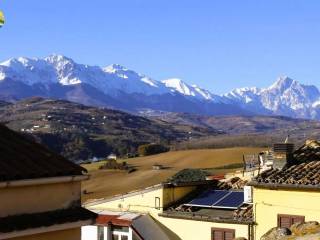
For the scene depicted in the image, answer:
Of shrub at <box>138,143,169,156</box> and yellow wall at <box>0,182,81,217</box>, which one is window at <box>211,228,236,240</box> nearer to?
yellow wall at <box>0,182,81,217</box>

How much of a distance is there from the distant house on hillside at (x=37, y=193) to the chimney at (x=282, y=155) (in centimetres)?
1319

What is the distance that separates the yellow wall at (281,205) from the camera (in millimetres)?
20109

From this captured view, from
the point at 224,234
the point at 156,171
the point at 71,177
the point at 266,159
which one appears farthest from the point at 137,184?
the point at 71,177

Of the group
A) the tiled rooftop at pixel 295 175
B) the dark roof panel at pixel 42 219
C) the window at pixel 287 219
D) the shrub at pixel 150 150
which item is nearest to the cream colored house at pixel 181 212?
the window at pixel 287 219

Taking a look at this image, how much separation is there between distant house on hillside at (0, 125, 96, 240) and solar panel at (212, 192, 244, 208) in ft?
47.6

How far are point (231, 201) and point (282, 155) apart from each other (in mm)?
3207

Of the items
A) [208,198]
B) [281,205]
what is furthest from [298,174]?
[208,198]

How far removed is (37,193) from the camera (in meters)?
9.59

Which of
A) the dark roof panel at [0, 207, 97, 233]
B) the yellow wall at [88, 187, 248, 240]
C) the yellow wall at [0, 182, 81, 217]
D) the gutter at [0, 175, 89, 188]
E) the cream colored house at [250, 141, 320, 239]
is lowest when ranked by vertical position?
the yellow wall at [88, 187, 248, 240]

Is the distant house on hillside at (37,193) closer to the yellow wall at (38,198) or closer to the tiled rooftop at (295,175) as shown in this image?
the yellow wall at (38,198)

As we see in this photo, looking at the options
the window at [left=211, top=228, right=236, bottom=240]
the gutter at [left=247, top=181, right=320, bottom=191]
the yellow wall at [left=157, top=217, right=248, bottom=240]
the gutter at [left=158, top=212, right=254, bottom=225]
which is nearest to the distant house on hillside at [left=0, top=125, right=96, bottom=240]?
the gutter at [left=247, top=181, right=320, bottom=191]

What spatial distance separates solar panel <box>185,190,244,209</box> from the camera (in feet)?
80.5

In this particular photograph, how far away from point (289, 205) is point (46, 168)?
12.3 metres

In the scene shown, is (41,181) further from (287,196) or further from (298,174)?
(298,174)
